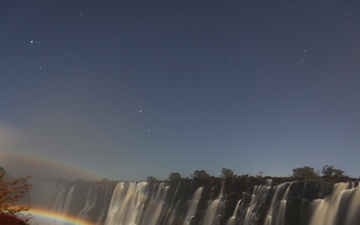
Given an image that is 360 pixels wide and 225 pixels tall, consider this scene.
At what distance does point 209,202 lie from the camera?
166ft

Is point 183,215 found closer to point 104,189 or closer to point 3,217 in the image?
point 104,189

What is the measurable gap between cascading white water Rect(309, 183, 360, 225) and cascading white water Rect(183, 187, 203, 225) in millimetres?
22748

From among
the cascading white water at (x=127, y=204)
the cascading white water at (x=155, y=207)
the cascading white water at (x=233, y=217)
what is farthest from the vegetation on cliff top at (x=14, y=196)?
the cascading white water at (x=127, y=204)

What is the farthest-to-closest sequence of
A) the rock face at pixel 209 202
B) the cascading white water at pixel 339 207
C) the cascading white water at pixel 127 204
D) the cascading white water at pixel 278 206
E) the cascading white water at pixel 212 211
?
the cascading white water at pixel 127 204 → the cascading white water at pixel 212 211 → the cascading white water at pixel 278 206 → the rock face at pixel 209 202 → the cascading white water at pixel 339 207

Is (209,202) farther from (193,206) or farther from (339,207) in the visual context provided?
(339,207)

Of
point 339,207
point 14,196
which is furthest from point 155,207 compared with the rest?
point 14,196

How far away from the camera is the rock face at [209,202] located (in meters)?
35.2

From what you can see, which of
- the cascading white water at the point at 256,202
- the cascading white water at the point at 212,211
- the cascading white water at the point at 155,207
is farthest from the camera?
the cascading white water at the point at 155,207

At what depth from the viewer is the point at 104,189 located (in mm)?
91438

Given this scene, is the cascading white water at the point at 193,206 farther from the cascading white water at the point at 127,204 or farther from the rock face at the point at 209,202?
the cascading white water at the point at 127,204

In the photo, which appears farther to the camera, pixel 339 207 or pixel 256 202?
pixel 256 202

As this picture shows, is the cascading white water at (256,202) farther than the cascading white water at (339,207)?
Yes

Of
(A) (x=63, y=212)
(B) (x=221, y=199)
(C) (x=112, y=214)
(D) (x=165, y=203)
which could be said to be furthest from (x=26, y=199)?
(B) (x=221, y=199)

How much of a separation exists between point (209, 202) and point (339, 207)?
23660 mm
